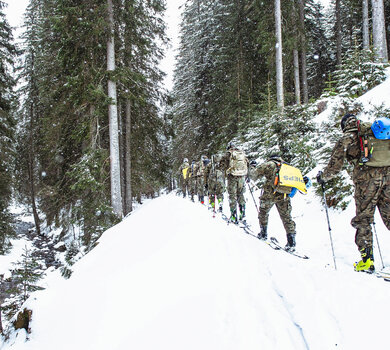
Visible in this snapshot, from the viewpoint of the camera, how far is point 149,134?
51.8 feet

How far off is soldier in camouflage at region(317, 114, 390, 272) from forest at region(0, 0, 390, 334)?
121 inches

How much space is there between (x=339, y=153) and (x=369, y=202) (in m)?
0.89

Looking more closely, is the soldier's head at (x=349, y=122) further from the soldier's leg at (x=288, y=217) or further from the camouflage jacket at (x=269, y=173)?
the soldier's leg at (x=288, y=217)

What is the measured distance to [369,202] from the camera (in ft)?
12.3

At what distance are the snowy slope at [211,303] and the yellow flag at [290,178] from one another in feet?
4.62

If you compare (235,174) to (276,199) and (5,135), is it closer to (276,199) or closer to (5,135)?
(276,199)

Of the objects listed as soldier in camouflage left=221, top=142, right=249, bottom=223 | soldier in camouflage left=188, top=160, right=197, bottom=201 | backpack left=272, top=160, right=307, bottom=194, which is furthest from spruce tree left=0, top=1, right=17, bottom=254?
backpack left=272, top=160, right=307, bottom=194

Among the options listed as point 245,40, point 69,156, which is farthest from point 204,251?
point 245,40

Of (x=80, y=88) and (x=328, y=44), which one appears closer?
(x=80, y=88)

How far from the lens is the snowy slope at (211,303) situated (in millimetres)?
2490

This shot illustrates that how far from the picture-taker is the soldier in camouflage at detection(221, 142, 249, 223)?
25.4ft

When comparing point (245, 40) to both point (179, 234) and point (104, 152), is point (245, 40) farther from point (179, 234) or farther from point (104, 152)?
point (179, 234)

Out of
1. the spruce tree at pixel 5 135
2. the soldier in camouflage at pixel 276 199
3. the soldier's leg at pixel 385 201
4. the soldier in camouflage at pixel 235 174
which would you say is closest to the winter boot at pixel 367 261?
the soldier's leg at pixel 385 201

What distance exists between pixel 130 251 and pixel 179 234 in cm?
110
